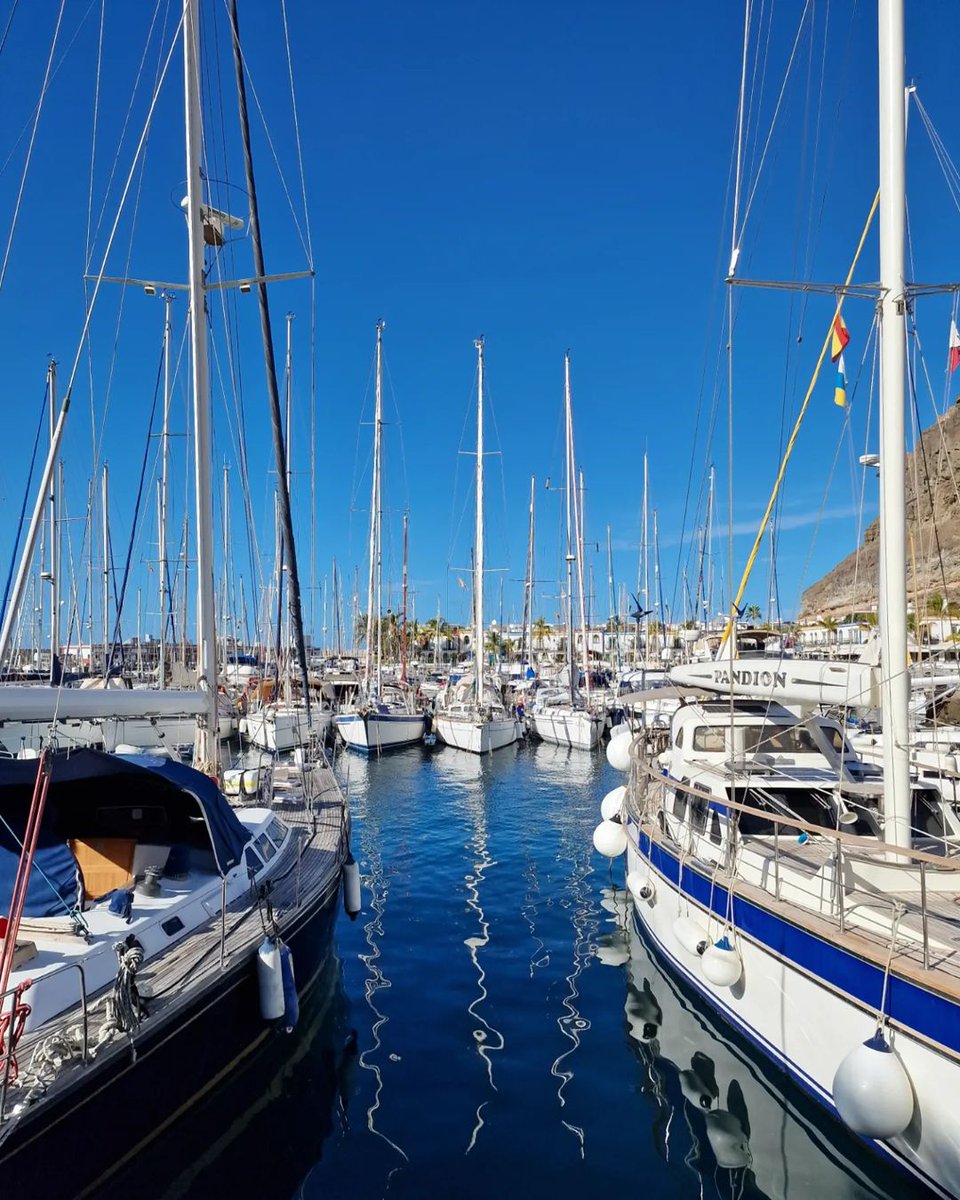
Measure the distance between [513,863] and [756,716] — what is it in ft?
24.4

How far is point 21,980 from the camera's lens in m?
6.43

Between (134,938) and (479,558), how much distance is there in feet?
104

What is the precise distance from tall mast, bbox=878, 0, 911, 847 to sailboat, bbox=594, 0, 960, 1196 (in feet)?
0.05

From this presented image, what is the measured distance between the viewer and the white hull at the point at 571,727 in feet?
121

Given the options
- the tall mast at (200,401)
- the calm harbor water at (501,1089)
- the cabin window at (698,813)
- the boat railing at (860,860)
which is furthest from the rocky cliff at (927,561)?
the tall mast at (200,401)

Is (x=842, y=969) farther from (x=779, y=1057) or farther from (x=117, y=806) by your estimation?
(x=117, y=806)

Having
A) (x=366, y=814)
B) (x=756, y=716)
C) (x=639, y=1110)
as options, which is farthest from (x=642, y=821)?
(x=366, y=814)

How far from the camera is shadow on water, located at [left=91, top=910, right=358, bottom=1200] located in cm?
648

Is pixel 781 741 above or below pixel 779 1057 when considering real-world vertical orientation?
above

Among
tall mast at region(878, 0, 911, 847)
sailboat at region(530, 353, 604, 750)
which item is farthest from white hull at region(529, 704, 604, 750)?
tall mast at region(878, 0, 911, 847)

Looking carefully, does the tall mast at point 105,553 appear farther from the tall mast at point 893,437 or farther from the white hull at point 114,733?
the tall mast at point 893,437

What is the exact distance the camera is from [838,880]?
24.2 ft

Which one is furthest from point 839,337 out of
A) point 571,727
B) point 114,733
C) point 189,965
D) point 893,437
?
point 571,727

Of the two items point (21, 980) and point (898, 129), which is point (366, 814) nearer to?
point (21, 980)
